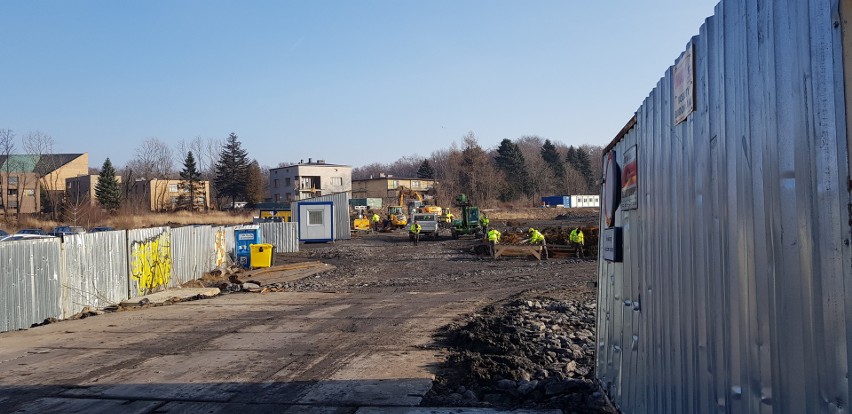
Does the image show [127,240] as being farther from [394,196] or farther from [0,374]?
[394,196]

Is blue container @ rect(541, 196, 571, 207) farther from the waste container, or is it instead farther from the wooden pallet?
the waste container

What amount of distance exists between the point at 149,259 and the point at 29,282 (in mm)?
6040

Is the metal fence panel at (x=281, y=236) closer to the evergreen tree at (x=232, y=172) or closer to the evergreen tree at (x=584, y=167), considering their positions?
the evergreen tree at (x=232, y=172)

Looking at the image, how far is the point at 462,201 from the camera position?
51.9 meters

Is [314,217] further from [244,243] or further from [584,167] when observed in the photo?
[584,167]

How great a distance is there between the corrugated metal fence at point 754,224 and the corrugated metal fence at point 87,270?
1337 centimetres

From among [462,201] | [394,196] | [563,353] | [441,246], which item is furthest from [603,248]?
[394,196]

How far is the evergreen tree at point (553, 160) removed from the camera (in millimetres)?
126625

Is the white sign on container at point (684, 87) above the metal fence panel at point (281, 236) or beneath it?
above

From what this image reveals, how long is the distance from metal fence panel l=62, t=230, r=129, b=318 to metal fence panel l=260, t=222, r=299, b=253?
Result: 20383 mm

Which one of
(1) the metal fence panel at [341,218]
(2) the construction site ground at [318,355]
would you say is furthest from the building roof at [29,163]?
(2) the construction site ground at [318,355]

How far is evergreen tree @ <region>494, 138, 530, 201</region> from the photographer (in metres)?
114

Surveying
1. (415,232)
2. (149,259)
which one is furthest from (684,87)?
(415,232)

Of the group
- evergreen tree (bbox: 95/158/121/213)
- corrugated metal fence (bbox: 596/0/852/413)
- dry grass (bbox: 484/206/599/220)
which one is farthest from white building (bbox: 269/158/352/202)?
corrugated metal fence (bbox: 596/0/852/413)
